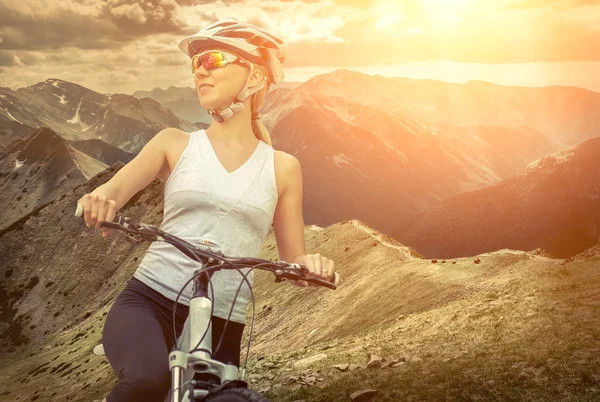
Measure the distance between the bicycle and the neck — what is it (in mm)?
1358

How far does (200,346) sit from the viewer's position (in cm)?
388

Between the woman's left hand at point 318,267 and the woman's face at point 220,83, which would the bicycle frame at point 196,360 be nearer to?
the woman's left hand at point 318,267

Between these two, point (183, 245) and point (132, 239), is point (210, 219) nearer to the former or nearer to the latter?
point (183, 245)

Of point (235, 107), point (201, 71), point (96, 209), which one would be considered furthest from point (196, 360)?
point (201, 71)

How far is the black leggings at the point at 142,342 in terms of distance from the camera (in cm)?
388

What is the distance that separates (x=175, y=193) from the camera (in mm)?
4789

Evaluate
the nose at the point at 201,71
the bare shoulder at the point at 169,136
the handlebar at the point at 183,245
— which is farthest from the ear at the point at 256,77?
the handlebar at the point at 183,245

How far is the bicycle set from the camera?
3641 millimetres

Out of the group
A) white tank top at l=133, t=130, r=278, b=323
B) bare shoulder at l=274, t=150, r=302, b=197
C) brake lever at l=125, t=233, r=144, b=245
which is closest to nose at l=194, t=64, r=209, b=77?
white tank top at l=133, t=130, r=278, b=323

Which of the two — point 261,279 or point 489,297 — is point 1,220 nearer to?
point 261,279

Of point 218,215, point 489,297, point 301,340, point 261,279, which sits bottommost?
point 261,279

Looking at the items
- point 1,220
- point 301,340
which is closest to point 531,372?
point 301,340

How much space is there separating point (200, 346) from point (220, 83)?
8.74ft

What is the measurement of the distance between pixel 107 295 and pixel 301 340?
2753 inches
